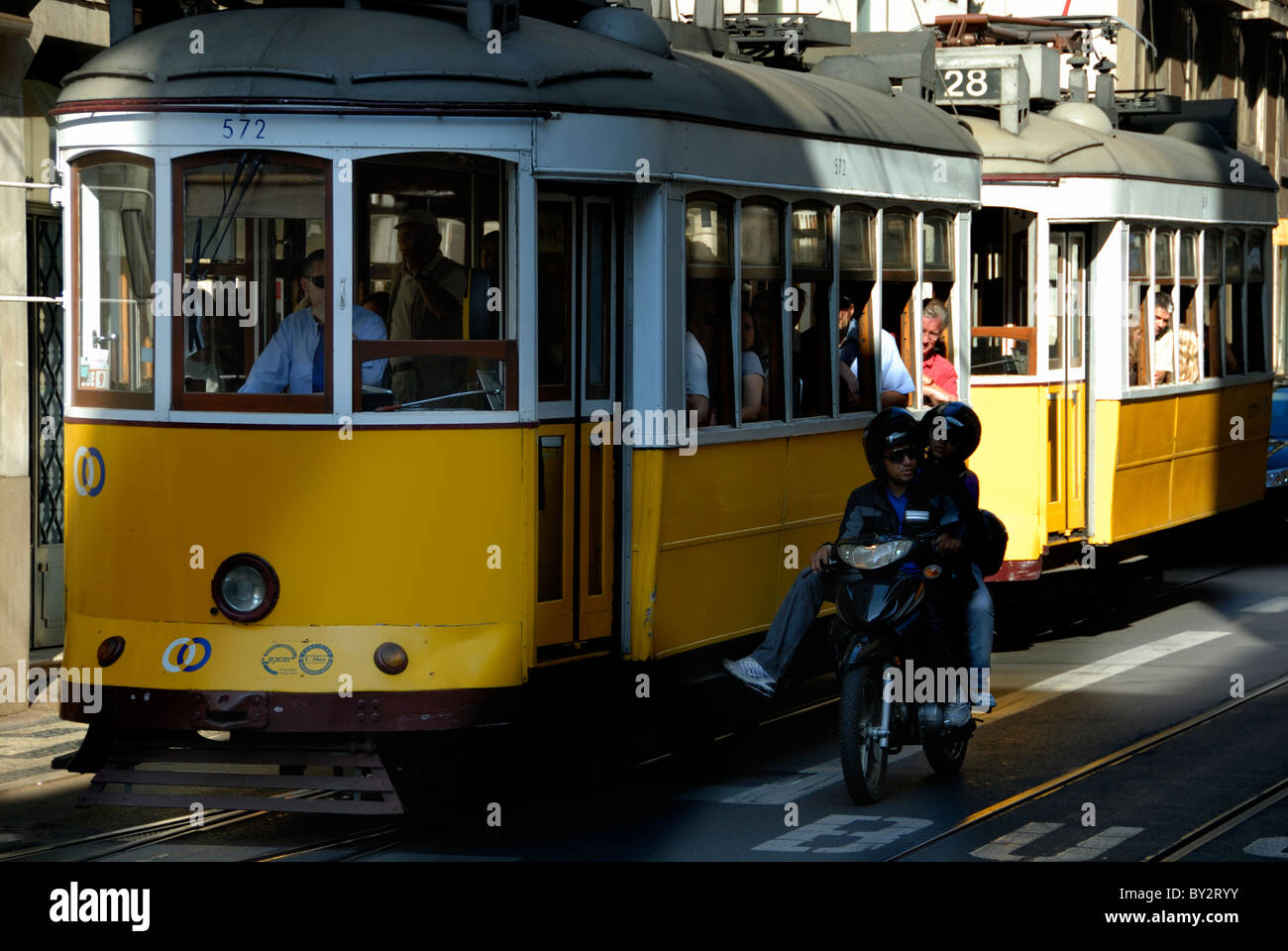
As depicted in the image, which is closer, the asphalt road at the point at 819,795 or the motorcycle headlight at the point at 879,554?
the asphalt road at the point at 819,795

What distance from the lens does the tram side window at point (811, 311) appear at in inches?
391

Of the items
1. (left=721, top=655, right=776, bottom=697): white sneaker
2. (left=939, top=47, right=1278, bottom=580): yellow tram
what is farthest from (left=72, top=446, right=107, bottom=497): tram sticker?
(left=939, top=47, right=1278, bottom=580): yellow tram

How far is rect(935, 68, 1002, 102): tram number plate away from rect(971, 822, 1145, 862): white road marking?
6.82 m

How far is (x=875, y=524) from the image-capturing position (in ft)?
30.3

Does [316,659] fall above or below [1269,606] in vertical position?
above

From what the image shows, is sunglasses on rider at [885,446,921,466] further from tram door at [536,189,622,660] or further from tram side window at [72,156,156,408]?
tram side window at [72,156,156,408]

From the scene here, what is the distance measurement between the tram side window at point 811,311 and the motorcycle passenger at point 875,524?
35.0 inches

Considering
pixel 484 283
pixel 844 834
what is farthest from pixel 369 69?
pixel 844 834

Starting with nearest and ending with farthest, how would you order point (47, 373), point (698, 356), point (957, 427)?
point (698, 356) → point (957, 427) → point (47, 373)

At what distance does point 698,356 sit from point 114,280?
2.35m

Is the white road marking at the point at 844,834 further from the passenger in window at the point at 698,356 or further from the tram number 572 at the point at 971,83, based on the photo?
the tram number 572 at the point at 971,83

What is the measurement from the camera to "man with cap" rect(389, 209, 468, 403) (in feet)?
26.6

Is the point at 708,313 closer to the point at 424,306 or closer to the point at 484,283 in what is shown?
the point at 484,283

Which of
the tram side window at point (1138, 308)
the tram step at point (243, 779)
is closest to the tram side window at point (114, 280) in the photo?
the tram step at point (243, 779)
